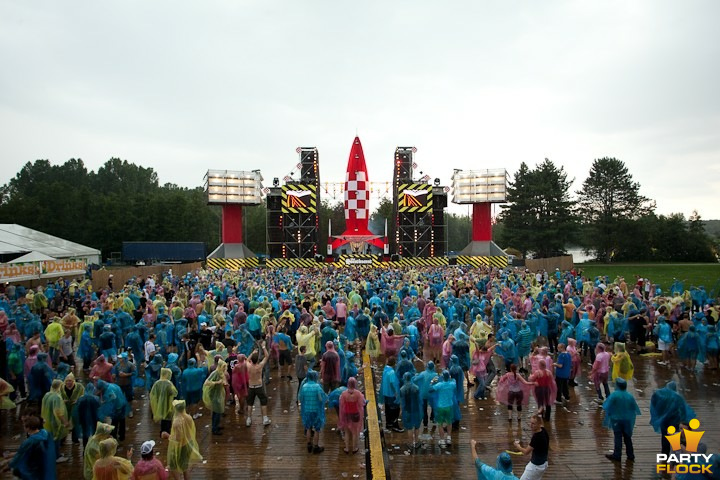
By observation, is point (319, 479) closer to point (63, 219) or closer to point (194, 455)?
point (194, 455)

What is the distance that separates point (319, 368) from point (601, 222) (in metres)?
54.0

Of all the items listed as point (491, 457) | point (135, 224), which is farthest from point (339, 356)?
point (135, 224)

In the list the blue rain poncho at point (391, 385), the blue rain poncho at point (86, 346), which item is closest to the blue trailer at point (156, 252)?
the blue rain poncho at point (86, 346)

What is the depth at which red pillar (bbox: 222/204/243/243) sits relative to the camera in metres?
46.9

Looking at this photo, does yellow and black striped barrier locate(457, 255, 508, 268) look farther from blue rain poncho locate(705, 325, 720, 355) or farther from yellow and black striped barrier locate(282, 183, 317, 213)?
blue rain poncho locate(705, 325, 720, 355)

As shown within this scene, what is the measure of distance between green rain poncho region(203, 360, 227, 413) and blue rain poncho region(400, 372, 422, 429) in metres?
3.14

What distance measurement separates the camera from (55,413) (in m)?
7.25

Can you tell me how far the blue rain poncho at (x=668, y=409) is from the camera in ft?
22.3

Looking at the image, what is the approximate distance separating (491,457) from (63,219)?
69479 millimetres

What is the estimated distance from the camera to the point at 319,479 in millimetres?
6887

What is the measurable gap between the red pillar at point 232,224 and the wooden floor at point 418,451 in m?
37.5

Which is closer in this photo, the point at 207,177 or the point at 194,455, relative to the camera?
the point at 194,455

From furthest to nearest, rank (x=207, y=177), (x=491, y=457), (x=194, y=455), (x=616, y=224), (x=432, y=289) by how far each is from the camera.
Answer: (x=616, y=224) → (x=207, y=177) → (x=432, y=289) → (x=491, y=457) → (x=194, y=455)

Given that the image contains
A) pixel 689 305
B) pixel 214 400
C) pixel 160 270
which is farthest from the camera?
pixel 160 270
